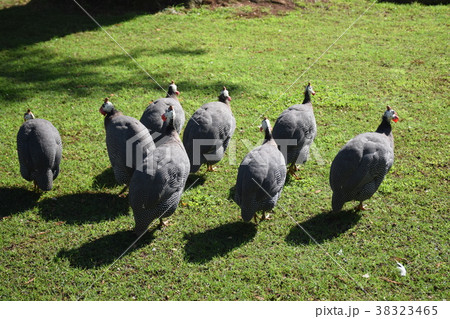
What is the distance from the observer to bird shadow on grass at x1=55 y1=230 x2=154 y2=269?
4684mm

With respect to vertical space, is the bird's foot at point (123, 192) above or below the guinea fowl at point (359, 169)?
below

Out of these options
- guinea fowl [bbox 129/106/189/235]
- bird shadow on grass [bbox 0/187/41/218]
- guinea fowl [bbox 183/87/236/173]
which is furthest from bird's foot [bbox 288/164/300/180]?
bird shadow on grass [bbox 0/187/41/218]

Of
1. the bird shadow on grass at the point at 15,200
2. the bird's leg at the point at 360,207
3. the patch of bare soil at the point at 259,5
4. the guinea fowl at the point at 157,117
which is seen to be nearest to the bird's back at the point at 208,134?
the guinea fowl at the point at 157,117

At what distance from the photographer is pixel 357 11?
1285 centimetres

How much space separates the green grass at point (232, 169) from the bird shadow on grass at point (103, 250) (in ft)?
0.06

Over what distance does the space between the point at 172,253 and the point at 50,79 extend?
5.91m

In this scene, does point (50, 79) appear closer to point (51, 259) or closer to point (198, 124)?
point (198, 124)

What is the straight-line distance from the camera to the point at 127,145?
17.9ft

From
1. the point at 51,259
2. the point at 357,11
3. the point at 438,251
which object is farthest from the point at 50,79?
the point at 357,11

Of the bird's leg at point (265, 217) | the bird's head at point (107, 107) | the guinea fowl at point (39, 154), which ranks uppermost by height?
the bird's head at point (107, 107)

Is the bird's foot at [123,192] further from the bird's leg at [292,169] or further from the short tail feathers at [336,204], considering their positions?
the short tail feathers at [336,204]

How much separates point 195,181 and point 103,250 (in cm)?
173

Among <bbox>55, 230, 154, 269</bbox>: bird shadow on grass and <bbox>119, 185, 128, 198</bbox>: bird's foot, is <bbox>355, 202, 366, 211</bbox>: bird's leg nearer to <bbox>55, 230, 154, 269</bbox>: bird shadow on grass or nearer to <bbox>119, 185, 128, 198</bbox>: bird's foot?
<bbox>55, 230, 154, 269</bbox>: bird shadow on grass

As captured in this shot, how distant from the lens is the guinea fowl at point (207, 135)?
19.2 feet
